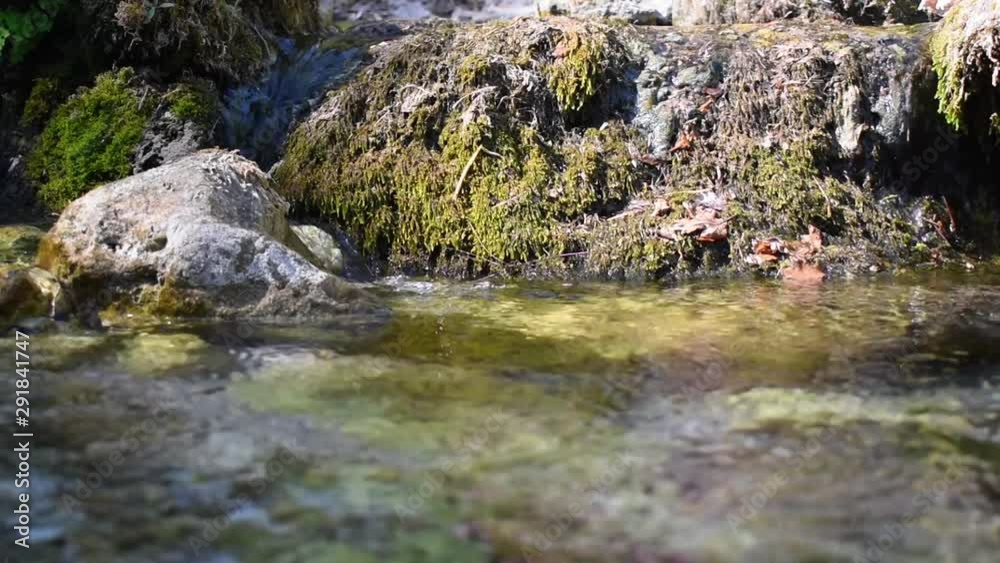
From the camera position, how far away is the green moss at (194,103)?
6.71 meters

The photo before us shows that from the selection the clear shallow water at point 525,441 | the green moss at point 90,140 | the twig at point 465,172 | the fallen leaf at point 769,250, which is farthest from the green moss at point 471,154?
the clear shallow water at point 525,441

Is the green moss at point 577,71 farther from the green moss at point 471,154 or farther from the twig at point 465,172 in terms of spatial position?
the twig at point 465,172

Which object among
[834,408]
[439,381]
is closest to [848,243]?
[834,408]

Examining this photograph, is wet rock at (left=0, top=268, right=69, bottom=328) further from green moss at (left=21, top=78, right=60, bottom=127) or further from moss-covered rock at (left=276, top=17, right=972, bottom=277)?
green moss at (left=21, top=78, right=60, bottom=127)

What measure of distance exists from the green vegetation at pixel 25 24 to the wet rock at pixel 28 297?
3617 millimetres

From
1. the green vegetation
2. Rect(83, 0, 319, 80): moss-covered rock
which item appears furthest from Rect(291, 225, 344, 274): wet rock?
the green vegetation

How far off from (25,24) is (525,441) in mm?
6333

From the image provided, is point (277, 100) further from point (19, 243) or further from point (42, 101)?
point (19, 243)

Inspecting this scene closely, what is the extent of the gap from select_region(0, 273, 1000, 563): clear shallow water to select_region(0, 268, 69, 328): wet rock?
244 millimetres

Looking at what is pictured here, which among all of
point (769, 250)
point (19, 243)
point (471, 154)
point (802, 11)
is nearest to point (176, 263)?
point (19, 243)

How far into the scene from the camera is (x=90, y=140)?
6.73 m

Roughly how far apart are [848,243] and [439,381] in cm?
386

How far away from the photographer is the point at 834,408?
→ 308cm

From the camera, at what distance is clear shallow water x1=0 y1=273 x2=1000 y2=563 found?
7.29ft
